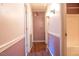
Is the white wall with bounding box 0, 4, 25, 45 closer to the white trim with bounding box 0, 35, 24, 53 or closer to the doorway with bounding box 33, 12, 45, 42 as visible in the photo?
the white trim with bounding box 0, 35, 24, 53

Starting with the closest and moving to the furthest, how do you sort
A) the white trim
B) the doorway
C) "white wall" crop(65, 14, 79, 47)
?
1. the white trim
2. "white wall" crop(65, 14, 79, 47)
3. the doorway

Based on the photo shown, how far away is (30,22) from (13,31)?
1.05 feet

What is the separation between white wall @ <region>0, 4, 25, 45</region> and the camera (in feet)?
4.06

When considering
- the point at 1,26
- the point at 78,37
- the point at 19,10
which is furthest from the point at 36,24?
the point at 1,26

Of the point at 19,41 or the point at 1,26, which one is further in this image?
the point at 19,41

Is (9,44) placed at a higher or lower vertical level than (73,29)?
lower

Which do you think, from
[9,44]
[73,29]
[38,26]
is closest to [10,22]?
[9,44]

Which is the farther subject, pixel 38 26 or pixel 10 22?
pixel 38 26

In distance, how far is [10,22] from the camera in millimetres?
1394

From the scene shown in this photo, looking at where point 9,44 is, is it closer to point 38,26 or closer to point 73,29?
point 38,26

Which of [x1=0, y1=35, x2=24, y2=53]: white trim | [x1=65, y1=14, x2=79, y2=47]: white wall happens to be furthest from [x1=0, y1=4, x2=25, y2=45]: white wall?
[x1=65, y1=14, x2=79, y2=47]: white wall

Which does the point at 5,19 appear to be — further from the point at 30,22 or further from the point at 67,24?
the point at 67,24

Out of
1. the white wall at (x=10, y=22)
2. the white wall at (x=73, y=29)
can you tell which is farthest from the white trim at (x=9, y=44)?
the white wall at (x=73, y=29)

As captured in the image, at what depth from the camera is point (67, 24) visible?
5.37ft
